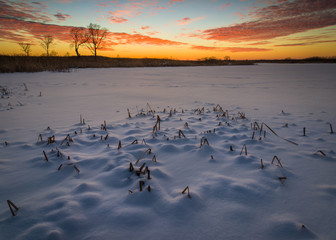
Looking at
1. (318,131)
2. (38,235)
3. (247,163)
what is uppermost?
(318,131)

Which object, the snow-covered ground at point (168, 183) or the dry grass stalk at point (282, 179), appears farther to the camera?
the dry grass stalk at point (282, 179)

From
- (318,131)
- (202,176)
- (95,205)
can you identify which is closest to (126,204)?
(95,205)

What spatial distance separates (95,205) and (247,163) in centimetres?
195

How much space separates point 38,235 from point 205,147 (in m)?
2.23

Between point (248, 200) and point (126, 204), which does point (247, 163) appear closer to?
point (248, 200)

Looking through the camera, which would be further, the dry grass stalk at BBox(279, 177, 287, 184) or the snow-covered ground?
the dry grass stalk at BBox(279, 177, 287, 184)

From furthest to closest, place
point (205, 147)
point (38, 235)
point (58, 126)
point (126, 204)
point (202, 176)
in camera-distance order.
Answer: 1. point (58, 126)
2. point (205, 147)
3. point (202, 176)
4. point (126, 204)
5. point (38, 235)

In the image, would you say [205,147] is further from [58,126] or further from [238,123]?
[58,126]

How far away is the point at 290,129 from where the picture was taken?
3652 mm

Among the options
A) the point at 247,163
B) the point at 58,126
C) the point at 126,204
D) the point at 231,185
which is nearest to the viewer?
the point at 126,204

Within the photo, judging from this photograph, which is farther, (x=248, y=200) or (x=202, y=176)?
(x=202, y=176)

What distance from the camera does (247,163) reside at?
2.39 m

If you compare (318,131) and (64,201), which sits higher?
(318,131)

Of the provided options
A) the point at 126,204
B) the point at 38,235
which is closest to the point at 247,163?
the point at 126,204
